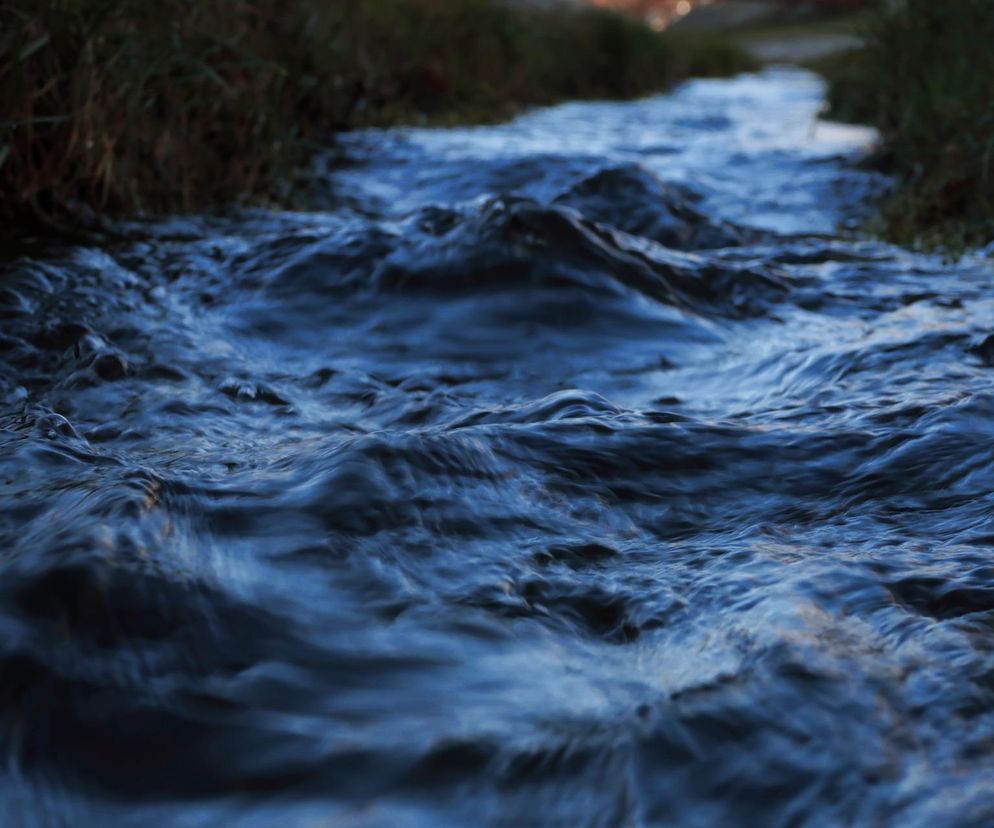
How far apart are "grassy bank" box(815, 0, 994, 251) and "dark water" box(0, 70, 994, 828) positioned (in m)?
1.12

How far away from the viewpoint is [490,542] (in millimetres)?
1795

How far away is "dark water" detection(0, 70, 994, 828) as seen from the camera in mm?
1247

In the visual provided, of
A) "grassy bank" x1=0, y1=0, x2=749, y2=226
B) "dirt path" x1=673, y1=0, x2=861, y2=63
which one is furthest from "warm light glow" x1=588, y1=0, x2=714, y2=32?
"grassy bank" x1=0, y1=0, x2=749, y2=226

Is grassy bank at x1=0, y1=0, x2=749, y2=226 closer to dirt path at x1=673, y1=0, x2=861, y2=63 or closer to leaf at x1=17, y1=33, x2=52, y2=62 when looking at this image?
leaf at x1=17, y1=33, x2=52, y2=62

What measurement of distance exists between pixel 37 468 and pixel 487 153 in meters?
4.79

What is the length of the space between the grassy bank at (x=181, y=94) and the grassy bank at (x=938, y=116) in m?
2.86

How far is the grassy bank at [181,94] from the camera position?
3658 mm

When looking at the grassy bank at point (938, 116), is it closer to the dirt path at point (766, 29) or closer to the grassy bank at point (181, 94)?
the grassy bank at point (181, 94)

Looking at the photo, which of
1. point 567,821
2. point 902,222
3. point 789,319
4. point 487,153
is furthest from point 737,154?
point 567,821

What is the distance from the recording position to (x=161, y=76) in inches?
167

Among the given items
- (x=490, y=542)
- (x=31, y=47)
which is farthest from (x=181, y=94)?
(x=490, y=542)

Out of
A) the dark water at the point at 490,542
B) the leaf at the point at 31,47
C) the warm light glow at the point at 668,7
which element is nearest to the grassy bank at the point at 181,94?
the leaf at the point at 31,47

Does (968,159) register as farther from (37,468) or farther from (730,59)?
(730,59)

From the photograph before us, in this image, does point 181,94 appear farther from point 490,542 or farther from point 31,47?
point 490,542
